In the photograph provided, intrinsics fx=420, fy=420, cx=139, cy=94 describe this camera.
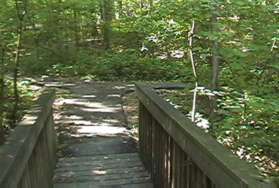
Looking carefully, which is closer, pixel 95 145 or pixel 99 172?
pixel 99 172

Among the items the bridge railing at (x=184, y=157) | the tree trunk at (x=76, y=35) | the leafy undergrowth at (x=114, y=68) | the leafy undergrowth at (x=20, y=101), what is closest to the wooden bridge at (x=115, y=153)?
the bridge railing at (x=184, y=157)

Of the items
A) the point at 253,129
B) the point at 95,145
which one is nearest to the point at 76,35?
the point at 95,145

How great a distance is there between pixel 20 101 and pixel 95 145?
3151 mm

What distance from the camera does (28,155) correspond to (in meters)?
2.84

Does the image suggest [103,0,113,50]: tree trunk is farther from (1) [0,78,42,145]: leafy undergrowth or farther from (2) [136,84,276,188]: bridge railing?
(2) [136,84,276,188]: bridge railing

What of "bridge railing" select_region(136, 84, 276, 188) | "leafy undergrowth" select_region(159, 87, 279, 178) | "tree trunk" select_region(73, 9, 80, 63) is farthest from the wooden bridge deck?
"tree trunk" select_region(73, 9, 80, 63)

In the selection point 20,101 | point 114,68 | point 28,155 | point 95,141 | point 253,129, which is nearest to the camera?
point 28,155

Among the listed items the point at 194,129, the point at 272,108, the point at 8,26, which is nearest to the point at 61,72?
the point at 8,26

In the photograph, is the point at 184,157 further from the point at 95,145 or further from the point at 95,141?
the point at 95,141

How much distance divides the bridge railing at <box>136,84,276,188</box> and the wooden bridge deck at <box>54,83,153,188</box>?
1.06 ft

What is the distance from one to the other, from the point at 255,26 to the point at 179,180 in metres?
2.61

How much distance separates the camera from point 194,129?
115 inches

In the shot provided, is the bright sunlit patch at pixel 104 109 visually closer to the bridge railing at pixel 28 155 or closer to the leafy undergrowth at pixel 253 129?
the leafy undergrowth at pixel 253 129

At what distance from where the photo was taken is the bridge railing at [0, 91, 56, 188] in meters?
2.33
